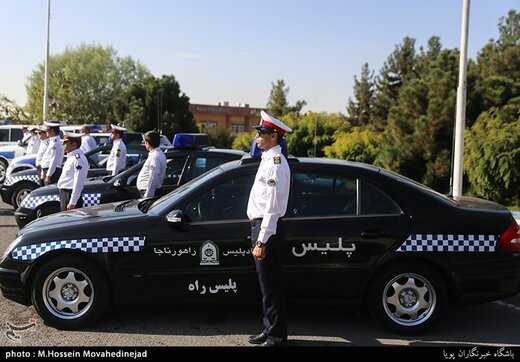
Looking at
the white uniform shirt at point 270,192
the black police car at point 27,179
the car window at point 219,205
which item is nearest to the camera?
the white uniform shirt at point 270,192

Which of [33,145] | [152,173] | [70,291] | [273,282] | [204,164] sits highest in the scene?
[33,145]

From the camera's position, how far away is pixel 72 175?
7.17m

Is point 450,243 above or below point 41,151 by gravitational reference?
below

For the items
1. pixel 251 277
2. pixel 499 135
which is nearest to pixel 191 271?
pixel 251 277

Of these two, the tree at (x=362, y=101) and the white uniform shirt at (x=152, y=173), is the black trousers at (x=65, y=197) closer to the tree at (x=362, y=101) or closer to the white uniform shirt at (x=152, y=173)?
the white uniform shirt at (x=152, y=173)

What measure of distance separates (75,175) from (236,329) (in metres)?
3.39

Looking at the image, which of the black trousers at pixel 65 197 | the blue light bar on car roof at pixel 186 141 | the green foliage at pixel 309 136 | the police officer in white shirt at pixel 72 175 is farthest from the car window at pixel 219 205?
the green foliage at pixel 309 136

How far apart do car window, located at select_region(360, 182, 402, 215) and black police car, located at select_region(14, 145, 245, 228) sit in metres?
3.41

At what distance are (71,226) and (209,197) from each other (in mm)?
1213

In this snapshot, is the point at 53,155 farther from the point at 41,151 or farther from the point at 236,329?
the point at 236,329

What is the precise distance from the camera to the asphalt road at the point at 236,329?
442 centimetres

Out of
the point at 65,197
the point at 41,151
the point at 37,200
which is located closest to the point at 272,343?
the point at 65,197

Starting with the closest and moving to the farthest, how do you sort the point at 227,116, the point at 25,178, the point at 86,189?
the point at 86,189
the point at 25,178
the point at 227,116

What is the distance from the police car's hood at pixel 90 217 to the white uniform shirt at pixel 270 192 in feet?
3.93
